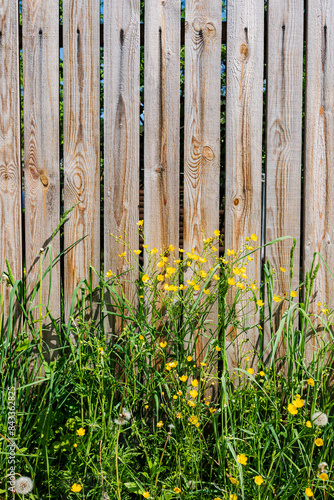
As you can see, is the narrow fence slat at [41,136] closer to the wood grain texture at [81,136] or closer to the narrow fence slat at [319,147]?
the wood grain texture at [81,136]

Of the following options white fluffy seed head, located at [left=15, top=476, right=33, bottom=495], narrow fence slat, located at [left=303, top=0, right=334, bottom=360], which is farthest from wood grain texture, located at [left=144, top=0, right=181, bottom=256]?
white fluffy seed head, located at [left=15, top=476, right=33, bottom=495]

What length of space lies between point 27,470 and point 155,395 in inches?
22.4

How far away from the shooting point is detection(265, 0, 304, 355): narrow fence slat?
1.76 meters

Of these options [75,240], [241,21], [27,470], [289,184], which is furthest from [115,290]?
[241,21]

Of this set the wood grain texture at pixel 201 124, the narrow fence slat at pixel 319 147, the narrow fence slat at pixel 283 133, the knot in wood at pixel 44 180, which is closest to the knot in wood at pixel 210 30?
the wood grain texture at pixel 201 124

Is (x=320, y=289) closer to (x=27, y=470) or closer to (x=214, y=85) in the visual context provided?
(x=214, y=85)

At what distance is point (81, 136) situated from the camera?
69.9 inches

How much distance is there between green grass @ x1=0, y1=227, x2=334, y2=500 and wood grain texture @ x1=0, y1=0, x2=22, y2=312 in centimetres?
18

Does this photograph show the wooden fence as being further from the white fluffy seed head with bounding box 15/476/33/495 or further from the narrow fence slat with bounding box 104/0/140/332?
the white fluffy seed head with bounding box 15/476/33/495

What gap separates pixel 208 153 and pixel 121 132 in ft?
1.44

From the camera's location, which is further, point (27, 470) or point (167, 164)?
point (167, 164)

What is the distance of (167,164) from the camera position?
1766 millimetres

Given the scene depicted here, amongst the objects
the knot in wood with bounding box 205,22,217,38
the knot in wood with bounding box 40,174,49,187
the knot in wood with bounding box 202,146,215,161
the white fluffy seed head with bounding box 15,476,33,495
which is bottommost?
the white fluffy seed head with bounding box 15,476,33,495

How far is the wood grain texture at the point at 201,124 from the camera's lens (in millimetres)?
1739
